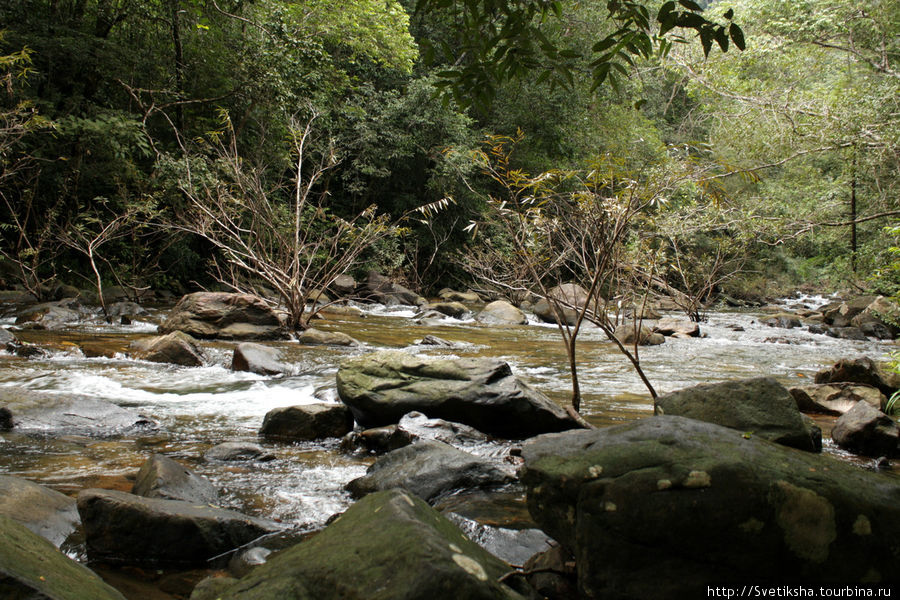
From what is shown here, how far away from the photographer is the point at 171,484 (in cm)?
301

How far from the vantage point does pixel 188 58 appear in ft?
46.6

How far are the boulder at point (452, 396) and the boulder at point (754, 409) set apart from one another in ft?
3.49

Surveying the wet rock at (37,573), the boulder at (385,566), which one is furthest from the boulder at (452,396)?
the wet rock at (37,573)

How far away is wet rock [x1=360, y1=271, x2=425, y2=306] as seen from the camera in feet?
58.4

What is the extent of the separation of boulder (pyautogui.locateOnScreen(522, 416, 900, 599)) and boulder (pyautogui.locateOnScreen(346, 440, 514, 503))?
1331mm

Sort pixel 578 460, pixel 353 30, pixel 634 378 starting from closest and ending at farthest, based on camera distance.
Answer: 1. pixel 578 460
2. pixel 634 378
3. pixel 353 30

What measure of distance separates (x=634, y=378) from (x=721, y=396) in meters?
3.54

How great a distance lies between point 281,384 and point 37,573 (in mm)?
4656

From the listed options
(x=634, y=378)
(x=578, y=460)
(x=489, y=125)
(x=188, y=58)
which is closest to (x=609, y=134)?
(x=489, y=125)

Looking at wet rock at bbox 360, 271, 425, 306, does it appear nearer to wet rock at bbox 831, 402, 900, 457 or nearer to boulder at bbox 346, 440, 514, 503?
wet rock at bbox 831, 402, 900, 457

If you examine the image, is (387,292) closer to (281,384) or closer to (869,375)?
(281,384)

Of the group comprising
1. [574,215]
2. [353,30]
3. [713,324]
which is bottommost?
[713,324]

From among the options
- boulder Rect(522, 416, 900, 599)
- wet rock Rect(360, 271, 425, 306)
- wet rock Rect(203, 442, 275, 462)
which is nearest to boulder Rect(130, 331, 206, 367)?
wet rock Rect(203, 442, 275, 462)

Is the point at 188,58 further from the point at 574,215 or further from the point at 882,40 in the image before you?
the point at 882,40
